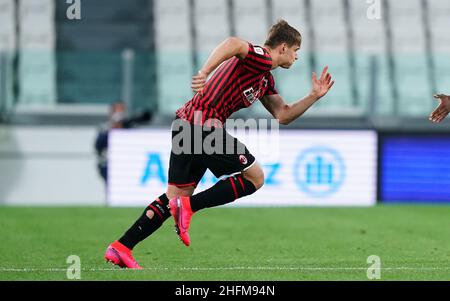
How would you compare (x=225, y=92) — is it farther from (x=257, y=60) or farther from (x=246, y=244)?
(x=246, y=244)

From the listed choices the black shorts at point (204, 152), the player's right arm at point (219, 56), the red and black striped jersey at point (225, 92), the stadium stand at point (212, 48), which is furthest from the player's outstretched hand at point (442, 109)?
the stadium stand at point (212, 48)

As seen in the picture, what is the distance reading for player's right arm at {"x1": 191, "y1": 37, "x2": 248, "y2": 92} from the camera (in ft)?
24.3

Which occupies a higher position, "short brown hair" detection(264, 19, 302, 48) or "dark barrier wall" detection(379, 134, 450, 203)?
"short brown hair" detection(264, 19, 302, 48)

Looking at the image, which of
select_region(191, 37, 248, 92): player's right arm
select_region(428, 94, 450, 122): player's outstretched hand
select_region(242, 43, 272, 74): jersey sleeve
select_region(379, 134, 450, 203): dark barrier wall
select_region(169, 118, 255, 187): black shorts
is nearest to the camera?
select_region(191, 37, 248, 92): player's right arm

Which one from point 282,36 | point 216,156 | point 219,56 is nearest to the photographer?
point 219,56

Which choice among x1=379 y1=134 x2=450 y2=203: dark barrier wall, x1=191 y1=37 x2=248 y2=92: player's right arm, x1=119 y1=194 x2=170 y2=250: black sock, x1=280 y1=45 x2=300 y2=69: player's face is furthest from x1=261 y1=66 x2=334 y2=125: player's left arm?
x1=379 y1=134 x2=450 y2=203: dark barrier wall

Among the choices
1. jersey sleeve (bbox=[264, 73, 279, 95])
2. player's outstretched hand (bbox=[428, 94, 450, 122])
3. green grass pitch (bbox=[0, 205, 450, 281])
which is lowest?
green grass pitch (bbox=[0, 205, 450, 281])

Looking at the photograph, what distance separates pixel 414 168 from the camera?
16453 millimetres

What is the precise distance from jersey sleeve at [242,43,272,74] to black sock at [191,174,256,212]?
2.81 feet

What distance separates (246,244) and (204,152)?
270 cm

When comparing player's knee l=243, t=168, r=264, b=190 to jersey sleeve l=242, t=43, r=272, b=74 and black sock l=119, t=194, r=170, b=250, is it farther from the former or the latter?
jersey sleeve l=242, t=43, r=272, b=74

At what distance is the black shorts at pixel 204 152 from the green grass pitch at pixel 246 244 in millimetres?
770

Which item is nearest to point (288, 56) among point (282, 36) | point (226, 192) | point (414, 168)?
point (282, 36)

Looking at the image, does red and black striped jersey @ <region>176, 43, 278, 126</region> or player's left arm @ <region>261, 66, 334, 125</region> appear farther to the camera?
player's left arm @ <region>261, 66, 334, 125</region>
